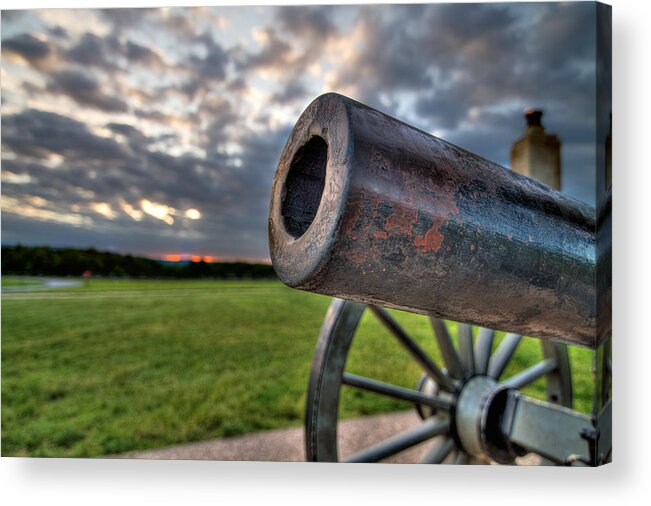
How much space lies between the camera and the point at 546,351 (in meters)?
2.67

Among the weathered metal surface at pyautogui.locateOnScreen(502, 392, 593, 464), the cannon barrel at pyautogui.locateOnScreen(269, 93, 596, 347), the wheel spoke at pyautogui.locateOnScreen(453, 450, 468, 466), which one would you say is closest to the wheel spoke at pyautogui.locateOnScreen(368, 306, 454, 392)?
the wheel spoke at pyautogui.locateOnScreen(453, 450, 468, 466)

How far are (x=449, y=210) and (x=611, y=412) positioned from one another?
200cm

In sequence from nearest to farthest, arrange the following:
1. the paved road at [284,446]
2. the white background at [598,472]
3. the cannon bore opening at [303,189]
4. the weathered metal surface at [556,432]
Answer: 1. the cannon bore opening at [303,189]
2. the weathered metal surface at [556,432]
3. the white background at [598,472]
4. the paved road at [284,446]

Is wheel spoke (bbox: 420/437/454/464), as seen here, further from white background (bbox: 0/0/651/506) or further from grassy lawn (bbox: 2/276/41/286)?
grassy lawn (bbox: 2/276/41/286)

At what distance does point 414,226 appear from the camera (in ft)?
2.70

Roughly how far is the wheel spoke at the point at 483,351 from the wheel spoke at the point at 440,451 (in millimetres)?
301

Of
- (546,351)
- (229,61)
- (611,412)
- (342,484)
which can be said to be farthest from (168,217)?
(611,412)

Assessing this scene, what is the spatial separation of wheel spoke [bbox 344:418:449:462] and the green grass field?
1520 mm

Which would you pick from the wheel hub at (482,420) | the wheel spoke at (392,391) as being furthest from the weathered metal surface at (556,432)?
the wheel spoke at (392,391)

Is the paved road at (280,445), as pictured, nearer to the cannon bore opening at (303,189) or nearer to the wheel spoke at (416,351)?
the wheel spoke at (416,351)

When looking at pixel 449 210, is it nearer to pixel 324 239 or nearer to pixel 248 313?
pixel 324 239

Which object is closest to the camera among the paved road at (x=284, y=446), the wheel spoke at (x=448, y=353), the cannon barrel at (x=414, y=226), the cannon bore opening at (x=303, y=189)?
the cannon barrel at (x=414, y=226)

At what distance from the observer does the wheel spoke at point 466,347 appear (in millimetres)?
2336

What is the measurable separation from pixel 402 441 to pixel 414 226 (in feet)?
4.86
